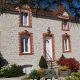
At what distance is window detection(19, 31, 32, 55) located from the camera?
25.3m

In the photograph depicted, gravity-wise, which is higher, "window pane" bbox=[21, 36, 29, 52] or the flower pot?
"window pane" bbox=[21, 36, 29, 52]

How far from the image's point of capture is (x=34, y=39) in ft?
86.6

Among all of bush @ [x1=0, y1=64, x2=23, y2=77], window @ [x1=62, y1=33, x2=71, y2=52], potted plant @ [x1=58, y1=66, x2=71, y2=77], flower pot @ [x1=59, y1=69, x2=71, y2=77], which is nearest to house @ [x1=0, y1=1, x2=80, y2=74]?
window @ [x1=62, y1=33, x2=71, y2=52]

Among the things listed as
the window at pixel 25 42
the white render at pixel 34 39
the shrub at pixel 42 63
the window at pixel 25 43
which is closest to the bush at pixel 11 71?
the white render at pixel 34 39

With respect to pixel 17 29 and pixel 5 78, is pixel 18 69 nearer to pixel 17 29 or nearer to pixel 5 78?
pixel 5 78

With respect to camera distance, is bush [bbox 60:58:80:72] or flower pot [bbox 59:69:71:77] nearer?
flower pot [bbox 59:69:71:77]

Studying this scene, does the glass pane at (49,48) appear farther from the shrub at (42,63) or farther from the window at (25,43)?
the window at (25,43)

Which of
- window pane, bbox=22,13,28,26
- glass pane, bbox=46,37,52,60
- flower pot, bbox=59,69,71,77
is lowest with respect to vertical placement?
flower pot, bbox=59,69,71,77

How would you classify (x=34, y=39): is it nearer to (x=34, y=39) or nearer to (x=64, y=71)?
(x=34, y=39)

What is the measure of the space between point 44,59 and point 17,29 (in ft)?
12.9

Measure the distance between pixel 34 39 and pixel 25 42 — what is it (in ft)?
3.05

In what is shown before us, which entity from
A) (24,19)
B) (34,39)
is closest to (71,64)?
(34,39)

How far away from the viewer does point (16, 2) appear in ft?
16.8

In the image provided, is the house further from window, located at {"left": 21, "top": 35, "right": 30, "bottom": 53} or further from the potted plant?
the potted plant
